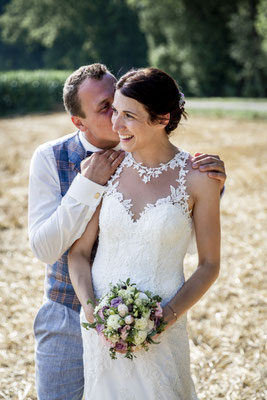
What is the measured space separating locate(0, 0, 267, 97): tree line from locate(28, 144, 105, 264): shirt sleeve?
1251 centimetres

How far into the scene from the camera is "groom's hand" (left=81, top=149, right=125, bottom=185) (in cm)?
260

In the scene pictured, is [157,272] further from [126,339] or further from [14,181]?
[14,181]

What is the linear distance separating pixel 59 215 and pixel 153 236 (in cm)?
54

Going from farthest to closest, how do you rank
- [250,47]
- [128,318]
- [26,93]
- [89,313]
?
[250,47] < [26,93] < [89,313] < [128,318]

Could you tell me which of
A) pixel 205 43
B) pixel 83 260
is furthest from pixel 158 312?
pixel 205 43

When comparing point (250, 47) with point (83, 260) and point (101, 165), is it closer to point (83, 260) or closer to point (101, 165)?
point (101, 165)

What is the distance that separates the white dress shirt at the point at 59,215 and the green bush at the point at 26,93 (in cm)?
2113

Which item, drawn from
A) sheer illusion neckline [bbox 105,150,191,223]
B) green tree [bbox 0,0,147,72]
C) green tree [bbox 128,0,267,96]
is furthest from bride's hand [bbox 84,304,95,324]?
green tree [bbox 0,0,147,72]

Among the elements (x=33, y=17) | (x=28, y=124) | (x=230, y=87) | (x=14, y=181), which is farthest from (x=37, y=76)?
(x=33, y=17)

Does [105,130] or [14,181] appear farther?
[14,181]

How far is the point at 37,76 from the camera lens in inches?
1071

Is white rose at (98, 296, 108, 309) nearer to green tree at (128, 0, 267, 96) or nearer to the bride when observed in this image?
the bride

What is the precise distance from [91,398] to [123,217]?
3.30 ft

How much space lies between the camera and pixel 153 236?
94.0 inches
